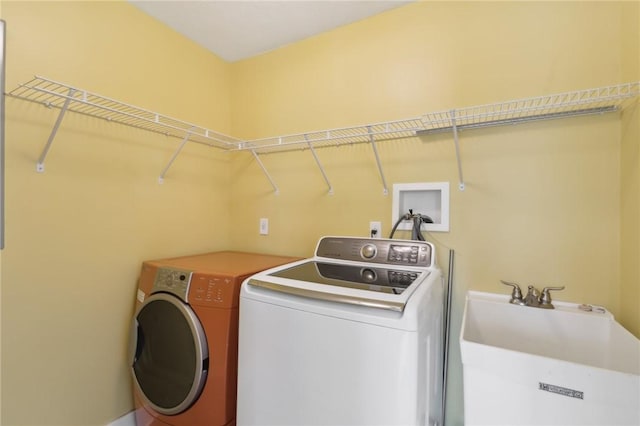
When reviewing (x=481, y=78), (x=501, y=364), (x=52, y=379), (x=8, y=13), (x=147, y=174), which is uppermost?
(x=8, y=13)

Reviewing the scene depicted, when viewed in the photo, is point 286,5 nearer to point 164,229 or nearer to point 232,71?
point 232,71

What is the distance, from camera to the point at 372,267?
150cm

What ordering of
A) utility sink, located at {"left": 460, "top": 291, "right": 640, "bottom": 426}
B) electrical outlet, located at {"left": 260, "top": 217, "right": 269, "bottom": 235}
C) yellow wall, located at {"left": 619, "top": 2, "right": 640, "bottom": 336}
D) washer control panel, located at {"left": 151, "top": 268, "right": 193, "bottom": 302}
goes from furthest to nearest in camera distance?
electrical outlet, located at {"left": 260, "top": 217, "right": 269, "bottom": 235} → washer control panel, located at {"left": 151, "top": 268, "right": 193, "bottom": 302} → yellow wall, located at {"left": 619, "top": 2, "right": 640, "bottom": 336} → utility sink, located at {"left": 460, "top": 291, "right": 640, "bottom": 426}

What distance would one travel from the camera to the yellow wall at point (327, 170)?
1.27 m

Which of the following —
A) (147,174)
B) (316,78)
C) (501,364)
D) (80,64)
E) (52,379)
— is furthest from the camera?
(316,78)

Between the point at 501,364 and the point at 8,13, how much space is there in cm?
243

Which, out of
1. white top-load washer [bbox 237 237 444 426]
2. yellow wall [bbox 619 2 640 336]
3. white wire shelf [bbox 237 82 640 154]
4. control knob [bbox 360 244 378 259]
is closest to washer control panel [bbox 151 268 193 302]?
white top-load washer [bbox 237 237 444 426]

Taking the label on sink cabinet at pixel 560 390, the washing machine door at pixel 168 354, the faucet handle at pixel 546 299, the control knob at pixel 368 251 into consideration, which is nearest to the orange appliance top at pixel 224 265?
the washing machine door at pixel 168 354

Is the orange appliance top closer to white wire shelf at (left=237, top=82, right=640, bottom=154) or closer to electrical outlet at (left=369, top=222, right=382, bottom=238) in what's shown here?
electrical outlet at (left=369, top=222, right=382, bottom=238)

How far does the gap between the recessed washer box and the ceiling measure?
3.69ft

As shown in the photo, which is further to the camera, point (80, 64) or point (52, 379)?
point (80, 64)

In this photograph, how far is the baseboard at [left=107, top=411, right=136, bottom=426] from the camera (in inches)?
63.2

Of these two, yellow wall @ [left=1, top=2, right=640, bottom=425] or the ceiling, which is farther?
the ceiling

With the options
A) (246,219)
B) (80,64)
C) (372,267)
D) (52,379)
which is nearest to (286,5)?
(80,64)
